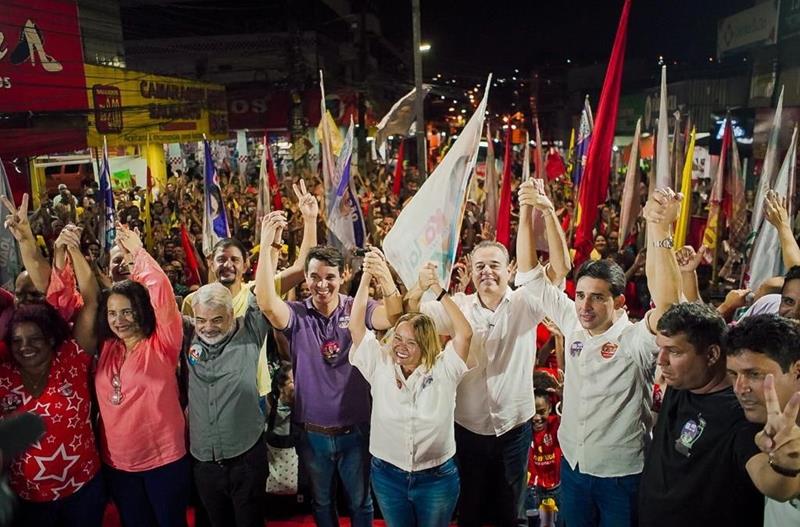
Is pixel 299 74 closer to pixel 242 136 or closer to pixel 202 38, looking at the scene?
pixel 242 136

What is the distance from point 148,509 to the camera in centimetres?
364

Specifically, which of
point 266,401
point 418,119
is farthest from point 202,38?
point 266,401

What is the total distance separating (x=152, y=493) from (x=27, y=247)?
1670 millimetres

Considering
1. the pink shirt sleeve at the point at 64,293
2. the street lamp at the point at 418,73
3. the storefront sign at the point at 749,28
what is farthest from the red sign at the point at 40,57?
the storefront sign at the point at 749,28

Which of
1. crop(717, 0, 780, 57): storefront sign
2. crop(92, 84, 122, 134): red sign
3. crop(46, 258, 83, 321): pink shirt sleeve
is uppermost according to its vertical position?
crop(717, 0, 780, 57): storefront sign

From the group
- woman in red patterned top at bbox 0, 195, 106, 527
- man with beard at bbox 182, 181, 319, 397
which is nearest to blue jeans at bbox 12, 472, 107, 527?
woman in red patterned top at bbox 0, 195, 106, 527

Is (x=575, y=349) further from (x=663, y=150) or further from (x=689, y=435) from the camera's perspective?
(x=663, y=150)

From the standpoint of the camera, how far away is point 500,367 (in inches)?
149

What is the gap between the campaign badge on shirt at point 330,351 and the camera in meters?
3.78

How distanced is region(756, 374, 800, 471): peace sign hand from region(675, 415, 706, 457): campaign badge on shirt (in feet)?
1.60

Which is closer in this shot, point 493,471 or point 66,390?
point 66,390

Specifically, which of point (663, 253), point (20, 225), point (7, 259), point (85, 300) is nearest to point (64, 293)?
point (85, 300)

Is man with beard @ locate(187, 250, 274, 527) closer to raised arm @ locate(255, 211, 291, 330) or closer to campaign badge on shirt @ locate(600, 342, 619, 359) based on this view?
raised arm @ locate(255, 211, 291, 330)

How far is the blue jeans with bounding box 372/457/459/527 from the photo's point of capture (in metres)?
3.35
